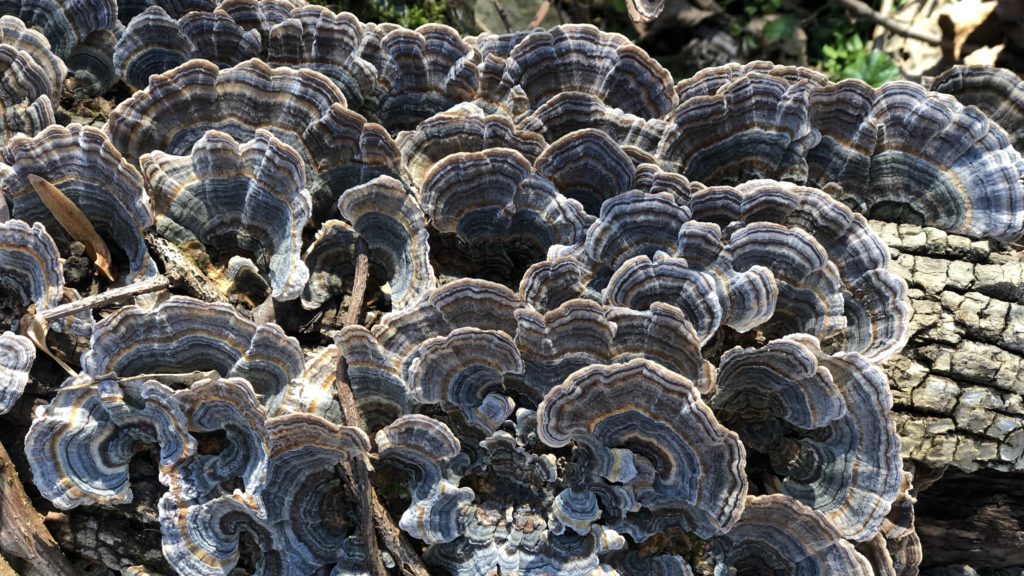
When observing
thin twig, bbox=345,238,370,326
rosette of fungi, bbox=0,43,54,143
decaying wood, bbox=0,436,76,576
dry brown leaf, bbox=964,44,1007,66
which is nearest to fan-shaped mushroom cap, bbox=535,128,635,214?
thin twig, bbox=345,238,370,326

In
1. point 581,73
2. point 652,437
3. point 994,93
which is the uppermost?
point 994,93

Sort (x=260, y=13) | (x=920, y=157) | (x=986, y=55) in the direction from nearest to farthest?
(x=920, y=157) < (x=260, y=13) < (x=986, y=55)

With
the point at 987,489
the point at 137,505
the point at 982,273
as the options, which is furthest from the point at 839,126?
the point at 137,505

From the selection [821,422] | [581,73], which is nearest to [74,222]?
[581,73]

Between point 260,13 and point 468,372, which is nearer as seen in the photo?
point 468,372

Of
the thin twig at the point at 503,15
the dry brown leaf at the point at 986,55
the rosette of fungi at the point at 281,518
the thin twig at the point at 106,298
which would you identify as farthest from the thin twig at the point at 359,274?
the dry brown leaf at the point at 986,55

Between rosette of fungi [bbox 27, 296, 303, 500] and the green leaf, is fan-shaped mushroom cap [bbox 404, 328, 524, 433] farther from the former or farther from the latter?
the green leaf

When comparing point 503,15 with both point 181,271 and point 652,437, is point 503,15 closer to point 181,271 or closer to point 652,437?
point 181,271
